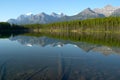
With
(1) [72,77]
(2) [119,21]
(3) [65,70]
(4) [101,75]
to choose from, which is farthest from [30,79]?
(2) [119,21]

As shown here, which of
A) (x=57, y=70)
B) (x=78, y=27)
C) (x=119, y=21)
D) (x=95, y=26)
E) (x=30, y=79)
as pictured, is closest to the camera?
(x=30, y=79)

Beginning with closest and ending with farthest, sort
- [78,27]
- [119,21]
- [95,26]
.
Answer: [119,21]
[95,26]
[78,27]

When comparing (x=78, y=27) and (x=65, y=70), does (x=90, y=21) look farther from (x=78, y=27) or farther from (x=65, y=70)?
(x=65, y=70)

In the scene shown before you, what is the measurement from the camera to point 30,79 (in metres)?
24.2

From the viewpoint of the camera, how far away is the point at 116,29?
17162 cm

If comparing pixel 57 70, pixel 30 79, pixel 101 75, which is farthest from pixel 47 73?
pixel 101 75

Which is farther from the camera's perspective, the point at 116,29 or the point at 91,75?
the point at 116,29

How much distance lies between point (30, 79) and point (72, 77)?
443cm

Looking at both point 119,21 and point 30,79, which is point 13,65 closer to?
point 30,79

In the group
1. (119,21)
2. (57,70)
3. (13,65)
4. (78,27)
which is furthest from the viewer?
(78,27)

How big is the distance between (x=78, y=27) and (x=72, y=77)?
573ft

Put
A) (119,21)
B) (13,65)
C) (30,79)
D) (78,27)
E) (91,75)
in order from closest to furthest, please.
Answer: (30,79) → (91,75) → (13,65) → (119,21) → (78,27)

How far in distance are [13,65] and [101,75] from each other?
39.5ft

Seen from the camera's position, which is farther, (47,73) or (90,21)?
(90,21)
